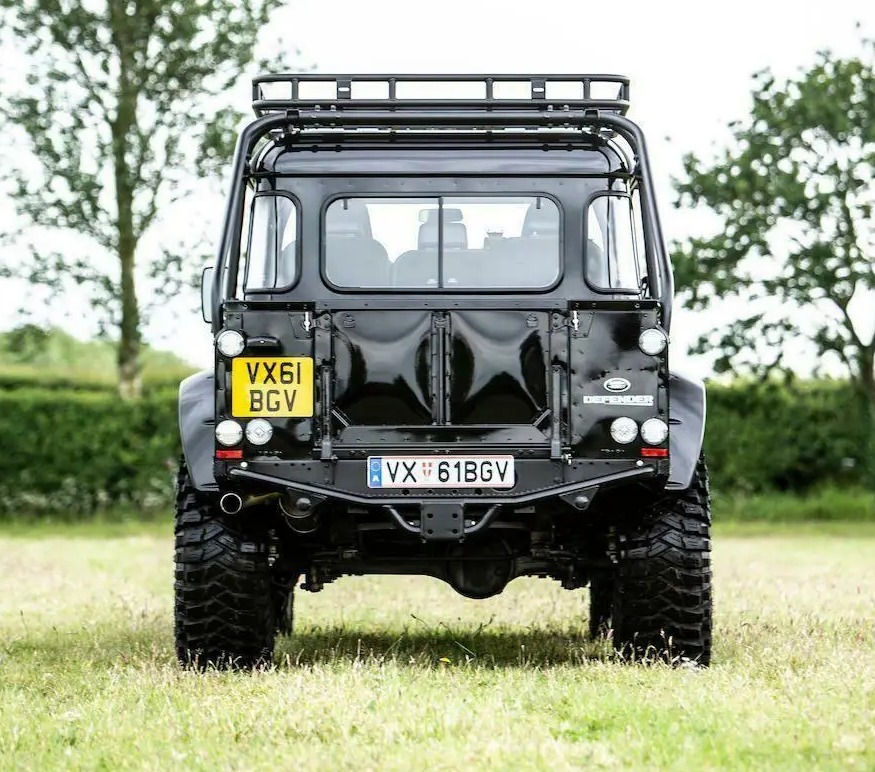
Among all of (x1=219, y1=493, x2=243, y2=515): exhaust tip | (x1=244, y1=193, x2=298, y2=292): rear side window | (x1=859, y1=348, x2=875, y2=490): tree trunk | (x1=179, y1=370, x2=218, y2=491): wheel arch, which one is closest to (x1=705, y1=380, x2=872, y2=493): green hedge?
(x1=859, y1=348, x2=875, y2=490): tree trunk

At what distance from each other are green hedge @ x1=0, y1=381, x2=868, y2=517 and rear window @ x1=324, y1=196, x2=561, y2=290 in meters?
19.5

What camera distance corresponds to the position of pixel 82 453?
28219 mm

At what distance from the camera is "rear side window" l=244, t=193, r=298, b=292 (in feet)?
28.9

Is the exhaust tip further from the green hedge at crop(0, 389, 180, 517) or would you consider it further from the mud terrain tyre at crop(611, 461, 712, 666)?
the green hedge at crop(0, 389, 180, 517)

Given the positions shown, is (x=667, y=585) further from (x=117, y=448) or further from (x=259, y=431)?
(x=117, y=448)

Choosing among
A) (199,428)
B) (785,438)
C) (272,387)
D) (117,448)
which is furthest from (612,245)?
(785,438)

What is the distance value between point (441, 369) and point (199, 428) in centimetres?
136

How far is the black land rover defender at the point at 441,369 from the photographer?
26.9 feet

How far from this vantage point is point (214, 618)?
27.9 feet

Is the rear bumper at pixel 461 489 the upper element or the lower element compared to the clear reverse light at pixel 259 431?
lower

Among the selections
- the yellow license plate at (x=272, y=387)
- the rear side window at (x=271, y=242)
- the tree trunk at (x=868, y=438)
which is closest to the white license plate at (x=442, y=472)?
the yellow license plate at (x=272, y=387)

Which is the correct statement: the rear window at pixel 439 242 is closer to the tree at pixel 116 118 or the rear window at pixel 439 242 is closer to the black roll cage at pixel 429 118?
the black roll cage at pixel 429 118

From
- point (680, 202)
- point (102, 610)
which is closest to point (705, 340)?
point (680, 202)

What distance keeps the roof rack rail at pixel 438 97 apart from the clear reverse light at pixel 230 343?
4.26ft
